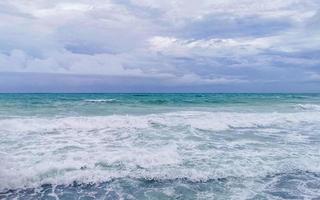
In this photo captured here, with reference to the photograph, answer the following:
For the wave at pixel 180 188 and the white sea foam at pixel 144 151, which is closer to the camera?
the wave at pixel 180 188

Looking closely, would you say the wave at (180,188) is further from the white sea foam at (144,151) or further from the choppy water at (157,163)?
the white sea foam at (144,151)

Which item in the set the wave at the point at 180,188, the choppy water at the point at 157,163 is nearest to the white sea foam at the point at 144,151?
the choppy water at the point at 157,163

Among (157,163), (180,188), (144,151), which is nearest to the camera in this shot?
(180,188)

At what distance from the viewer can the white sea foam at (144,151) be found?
28.7 feet

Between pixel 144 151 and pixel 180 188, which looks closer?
pixel 180 188

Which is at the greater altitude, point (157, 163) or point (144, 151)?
point (144, 151)

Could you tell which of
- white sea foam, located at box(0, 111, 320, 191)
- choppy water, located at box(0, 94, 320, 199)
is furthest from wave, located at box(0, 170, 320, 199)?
white sea foam, located at box(0, 111, 320, 191)

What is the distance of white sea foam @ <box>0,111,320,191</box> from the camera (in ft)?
28.7

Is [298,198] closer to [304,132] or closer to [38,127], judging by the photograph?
[304,132]

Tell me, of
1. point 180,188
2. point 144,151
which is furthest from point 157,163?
point 180,188

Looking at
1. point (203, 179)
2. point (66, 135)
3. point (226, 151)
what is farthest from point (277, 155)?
point (66, 135)

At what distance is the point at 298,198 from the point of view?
7.18m

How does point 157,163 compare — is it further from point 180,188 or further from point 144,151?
point 180,188

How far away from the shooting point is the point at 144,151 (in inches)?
440
